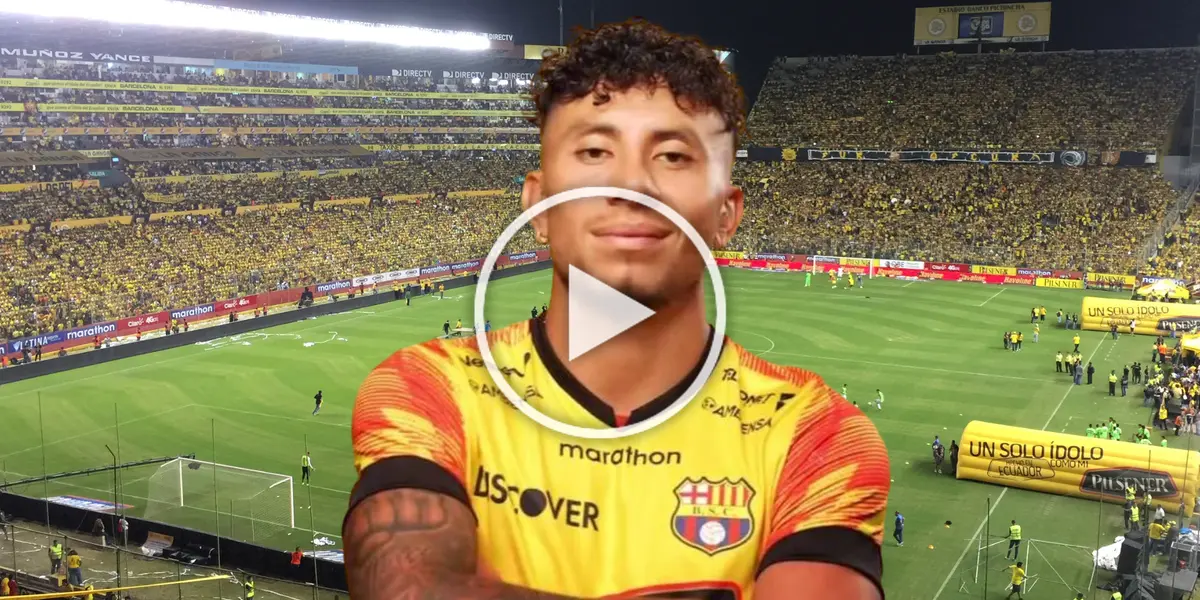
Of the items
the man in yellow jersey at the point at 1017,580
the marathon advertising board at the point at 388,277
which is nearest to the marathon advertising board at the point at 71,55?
the marathon advertising board at the point at 388,277

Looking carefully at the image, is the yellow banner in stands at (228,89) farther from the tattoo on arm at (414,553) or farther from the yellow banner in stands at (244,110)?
the tattoo on arm at (414,553)

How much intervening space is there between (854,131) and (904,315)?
106 ft

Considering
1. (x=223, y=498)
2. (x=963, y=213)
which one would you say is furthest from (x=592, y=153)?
(x=963, y=213)

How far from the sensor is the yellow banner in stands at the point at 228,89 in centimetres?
5669

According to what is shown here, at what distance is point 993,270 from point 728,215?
2336 inches

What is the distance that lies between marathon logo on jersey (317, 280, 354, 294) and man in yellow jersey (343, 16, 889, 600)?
50.6 metres

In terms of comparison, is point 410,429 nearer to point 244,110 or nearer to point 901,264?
→ point 901,264

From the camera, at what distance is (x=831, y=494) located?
8.46 ft

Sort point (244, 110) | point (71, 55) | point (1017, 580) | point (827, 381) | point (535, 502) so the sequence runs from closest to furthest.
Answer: point (535, 502) → point (1017, 580) → point (827, 381) → point (71, 55) → point (244, 110)

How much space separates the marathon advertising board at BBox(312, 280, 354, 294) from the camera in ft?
169

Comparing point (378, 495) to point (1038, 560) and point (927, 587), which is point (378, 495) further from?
point (1038, 560)

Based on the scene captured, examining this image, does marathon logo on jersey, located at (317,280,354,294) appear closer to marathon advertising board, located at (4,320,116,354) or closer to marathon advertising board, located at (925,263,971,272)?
marathon advertising board, located at (4,320,116,354)

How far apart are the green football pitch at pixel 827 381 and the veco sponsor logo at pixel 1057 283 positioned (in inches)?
107
